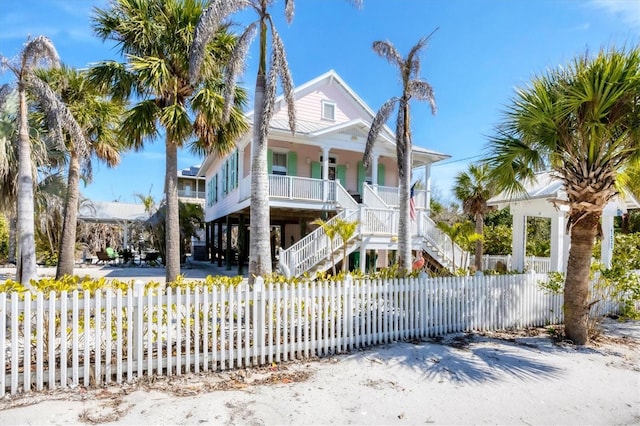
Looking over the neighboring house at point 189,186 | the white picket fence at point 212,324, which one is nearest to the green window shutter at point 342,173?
the white picket fence at point 212,324

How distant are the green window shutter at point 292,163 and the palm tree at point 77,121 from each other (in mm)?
7433

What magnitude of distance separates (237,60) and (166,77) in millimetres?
1903

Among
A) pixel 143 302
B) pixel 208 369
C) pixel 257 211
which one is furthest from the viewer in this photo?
pixel 257 211

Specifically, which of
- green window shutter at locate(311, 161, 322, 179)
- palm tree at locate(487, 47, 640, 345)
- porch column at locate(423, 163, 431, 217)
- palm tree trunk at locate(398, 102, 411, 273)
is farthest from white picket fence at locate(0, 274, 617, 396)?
green window shutter at locate(311, 161, 322, 179)

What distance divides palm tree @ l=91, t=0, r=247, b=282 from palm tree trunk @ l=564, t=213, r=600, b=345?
7931 mm

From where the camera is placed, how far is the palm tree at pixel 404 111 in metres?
10.5

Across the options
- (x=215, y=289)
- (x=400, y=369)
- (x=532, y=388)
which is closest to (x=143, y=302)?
(x=215, y=289)

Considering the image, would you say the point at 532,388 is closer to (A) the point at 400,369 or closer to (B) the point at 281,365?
(A) the point at 400,369

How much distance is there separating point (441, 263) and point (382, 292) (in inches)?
354

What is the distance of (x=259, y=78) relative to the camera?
8.34 metres

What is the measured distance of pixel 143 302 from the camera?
456cm

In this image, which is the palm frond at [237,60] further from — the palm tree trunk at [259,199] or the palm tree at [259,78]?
the palm tree trunk at [259,199]

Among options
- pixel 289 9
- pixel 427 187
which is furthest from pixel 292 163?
pixel 289 9

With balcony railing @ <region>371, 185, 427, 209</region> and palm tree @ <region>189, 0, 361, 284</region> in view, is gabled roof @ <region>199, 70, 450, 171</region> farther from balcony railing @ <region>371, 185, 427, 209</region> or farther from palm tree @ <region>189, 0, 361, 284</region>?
palm tree @ <region>189, 0, 361, 284</region>
